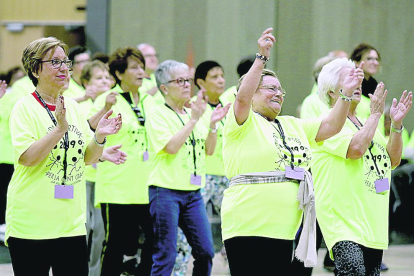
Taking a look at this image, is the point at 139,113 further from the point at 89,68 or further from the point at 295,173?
the point at 295,173

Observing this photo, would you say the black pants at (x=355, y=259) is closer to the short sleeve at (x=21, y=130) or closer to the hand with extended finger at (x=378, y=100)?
the hand with extended finger at (x=378, y=100)

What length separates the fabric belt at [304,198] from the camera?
4.48 metres

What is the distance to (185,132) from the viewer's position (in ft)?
19.9

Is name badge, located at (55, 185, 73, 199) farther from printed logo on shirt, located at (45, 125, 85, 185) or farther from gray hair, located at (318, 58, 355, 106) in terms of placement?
gray hair, located at (318, 58, 355, 106)

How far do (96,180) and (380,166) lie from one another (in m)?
2.68

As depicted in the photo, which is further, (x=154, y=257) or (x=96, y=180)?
(x=96, y=180)

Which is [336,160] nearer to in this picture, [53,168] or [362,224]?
[362,224]

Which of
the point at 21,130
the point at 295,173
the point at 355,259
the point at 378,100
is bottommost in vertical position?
the point at 355,259

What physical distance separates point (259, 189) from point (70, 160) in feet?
3.60

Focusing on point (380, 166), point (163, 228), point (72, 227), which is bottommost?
point (163, 228)

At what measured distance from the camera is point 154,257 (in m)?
6.12

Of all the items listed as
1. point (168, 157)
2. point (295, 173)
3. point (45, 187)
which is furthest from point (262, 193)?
point (168, 157)

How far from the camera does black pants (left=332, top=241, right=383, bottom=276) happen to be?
4757mm

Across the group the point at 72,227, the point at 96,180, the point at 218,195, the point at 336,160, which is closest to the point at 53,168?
the point at 72,227
